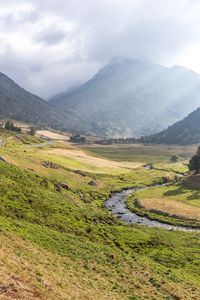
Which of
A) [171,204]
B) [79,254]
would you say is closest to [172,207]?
[171,204]

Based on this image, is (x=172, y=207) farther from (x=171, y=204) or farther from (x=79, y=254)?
(x=79, y=254)

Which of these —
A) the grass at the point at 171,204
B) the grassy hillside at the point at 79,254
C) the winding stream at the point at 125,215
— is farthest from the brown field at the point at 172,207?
the grassy hillside at the point at 79,254

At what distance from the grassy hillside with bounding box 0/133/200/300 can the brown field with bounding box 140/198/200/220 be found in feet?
67.4

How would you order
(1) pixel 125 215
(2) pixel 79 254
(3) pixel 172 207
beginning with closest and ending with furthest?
(2) pixel 79 254 < (1) pixel 125 215 < (3) pixel 172 207

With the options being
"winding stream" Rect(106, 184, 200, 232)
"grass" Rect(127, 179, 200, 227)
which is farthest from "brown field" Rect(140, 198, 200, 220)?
"winding stream" Rect(106, 184, 200, 232)

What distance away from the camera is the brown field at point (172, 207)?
4178 inches

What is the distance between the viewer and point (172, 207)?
4481 inches

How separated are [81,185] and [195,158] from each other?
2605 inches

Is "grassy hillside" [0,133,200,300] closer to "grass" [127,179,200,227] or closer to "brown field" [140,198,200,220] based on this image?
"grass" [127,179,200,227]

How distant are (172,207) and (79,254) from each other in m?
64.1

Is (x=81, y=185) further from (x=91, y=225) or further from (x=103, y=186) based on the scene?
(x=91, y=225)

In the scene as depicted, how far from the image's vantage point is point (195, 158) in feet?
593

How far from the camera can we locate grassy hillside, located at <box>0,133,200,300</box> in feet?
127

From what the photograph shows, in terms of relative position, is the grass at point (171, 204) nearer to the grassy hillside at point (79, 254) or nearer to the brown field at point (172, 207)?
the brown field at point (172, 207)
